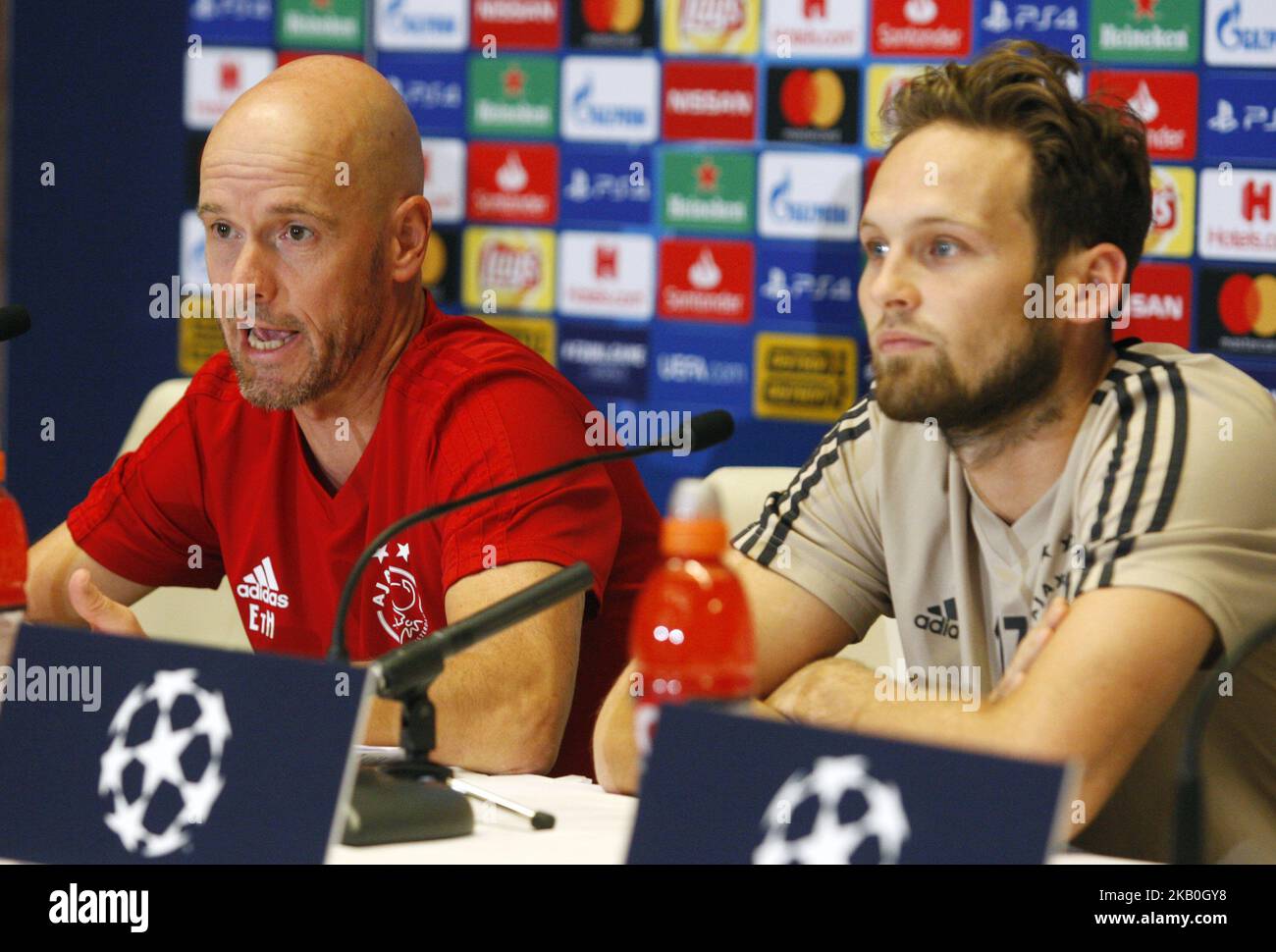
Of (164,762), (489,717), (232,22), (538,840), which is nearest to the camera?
(164,762)

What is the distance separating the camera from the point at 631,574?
1986 mm

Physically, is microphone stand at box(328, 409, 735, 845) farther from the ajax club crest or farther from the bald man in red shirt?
the ajax club crest

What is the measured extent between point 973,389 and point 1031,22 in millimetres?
1286

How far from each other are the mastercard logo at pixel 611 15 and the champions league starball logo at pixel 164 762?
6.78ft

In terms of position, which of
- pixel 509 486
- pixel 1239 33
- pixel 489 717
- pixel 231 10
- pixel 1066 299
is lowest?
pixel 489 717

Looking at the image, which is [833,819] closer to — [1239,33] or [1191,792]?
[1191,792]

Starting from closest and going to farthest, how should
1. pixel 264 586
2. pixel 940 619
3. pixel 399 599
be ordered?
1. pixel 940 619
2. pixel 399 599
3. pixel 264 586

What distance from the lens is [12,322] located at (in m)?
1.57

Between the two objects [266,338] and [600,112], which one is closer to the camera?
[266,338]

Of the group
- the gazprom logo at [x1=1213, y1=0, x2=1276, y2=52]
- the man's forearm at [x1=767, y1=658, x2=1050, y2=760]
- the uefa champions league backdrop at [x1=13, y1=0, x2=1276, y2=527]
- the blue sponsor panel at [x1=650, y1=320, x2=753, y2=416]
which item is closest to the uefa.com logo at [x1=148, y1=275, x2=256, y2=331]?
the uefa champions league backdrop at [x1=13, y1=0, x2=1276, y2=527]

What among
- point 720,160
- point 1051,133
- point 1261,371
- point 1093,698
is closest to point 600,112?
point 720,160

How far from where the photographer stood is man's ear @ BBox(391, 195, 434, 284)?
199 cm
